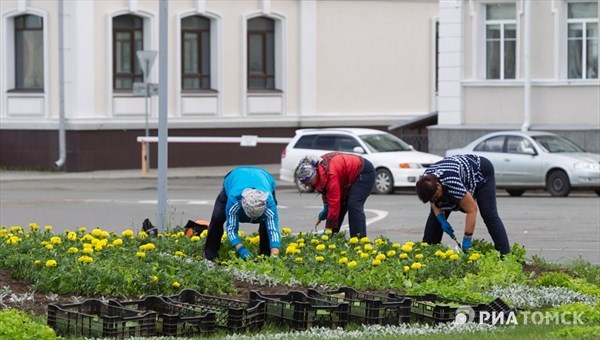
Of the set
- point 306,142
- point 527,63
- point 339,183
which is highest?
point 527,63

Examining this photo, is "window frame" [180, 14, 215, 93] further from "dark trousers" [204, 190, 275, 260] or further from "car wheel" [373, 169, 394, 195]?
"dark trousers" [204, 190, 275, 260]

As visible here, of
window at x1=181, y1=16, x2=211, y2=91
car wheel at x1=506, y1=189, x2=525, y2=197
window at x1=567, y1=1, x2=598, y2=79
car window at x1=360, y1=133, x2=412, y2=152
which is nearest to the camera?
car wheel at x1=506, y1=189, x2=525, y2=197

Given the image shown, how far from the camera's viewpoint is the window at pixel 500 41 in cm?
3328

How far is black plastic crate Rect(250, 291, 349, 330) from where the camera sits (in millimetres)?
9953

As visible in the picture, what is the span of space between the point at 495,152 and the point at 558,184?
1.56m

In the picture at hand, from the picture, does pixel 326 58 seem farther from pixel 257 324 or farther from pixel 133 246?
pixel 257 324

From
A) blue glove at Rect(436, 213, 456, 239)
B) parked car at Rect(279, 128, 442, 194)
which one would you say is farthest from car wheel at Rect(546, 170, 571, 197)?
blue glove at Rect(436, 213, 456, 239)

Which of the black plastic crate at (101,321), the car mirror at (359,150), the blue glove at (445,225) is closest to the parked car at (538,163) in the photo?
the car mirror at (359,150)

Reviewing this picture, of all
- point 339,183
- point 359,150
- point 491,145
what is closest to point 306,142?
point 359,150

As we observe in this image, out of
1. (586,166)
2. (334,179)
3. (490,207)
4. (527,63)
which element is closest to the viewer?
(490,207)

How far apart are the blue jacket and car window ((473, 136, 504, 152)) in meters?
16.1

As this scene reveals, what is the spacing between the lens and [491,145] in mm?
28688

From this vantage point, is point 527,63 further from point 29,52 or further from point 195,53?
point 29,52

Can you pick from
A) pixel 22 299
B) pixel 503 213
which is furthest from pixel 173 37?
pixel 22 299
